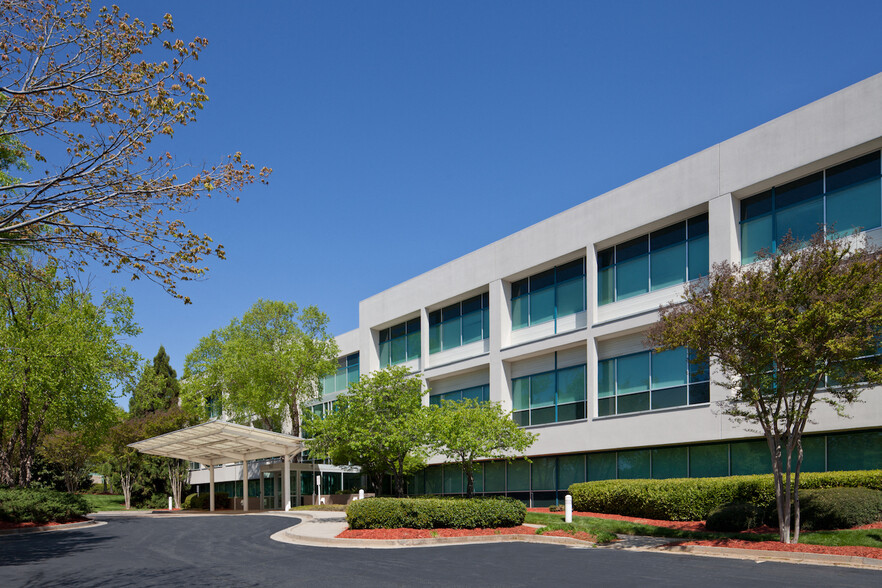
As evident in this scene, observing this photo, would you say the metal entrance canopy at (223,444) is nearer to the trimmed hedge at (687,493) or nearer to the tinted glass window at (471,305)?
the tinted glass window at (471,305)

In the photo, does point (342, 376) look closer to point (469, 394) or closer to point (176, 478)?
point (469, 394)

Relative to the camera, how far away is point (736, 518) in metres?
20.6

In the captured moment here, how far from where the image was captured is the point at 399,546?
20.3 meters

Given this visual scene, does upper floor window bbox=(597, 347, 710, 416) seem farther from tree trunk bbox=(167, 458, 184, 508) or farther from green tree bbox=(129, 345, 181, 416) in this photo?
tree trunk bbox=(167, 458, 184, 508)

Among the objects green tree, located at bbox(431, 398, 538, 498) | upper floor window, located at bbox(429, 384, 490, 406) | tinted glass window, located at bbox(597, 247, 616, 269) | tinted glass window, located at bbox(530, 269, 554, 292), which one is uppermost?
tinted glass window, located at bbox(597, 247, 616, 269)

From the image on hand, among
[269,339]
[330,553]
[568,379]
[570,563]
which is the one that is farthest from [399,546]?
[269,339]

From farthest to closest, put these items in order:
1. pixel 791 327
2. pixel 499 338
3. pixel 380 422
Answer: pixel 499 338 < pixel 380 422 < pixel 791 327

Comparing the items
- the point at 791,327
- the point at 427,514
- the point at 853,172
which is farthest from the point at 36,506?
the point at 853,172

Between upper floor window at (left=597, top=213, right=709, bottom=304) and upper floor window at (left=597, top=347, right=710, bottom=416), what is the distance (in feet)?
8.24

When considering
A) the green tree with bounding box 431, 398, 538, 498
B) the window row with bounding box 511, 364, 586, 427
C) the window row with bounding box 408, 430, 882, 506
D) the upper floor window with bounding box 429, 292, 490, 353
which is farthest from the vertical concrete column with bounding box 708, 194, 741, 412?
the upper floor window with bounding box 429, 292, 490, 353

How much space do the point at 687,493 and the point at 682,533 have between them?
381 centimetres

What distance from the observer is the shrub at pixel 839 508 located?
19.0 m

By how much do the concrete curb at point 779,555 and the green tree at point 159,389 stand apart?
47.1 meters

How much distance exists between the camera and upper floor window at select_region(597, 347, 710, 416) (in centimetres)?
2671
